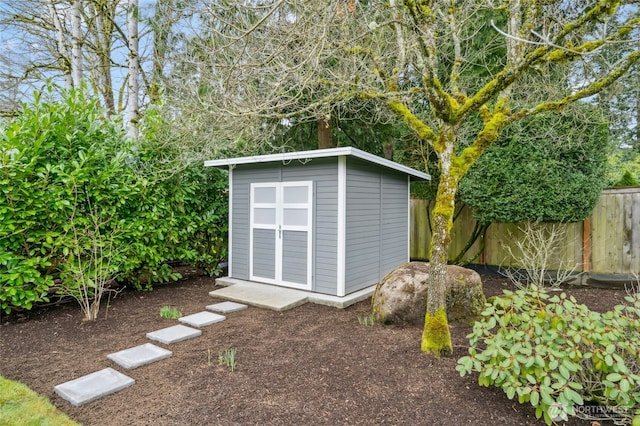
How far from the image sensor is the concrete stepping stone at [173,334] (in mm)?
3466

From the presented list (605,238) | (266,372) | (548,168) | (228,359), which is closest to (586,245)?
(605,238)

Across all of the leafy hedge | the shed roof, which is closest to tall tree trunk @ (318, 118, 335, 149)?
the shed roof

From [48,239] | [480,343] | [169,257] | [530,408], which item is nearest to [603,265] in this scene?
[480,343]

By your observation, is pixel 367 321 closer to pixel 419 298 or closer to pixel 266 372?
pixel 419 298

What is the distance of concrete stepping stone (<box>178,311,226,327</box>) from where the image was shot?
155 inches

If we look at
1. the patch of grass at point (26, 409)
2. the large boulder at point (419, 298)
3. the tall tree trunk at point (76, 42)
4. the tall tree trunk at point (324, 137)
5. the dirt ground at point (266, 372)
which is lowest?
the patch of grass at point (26, 409)

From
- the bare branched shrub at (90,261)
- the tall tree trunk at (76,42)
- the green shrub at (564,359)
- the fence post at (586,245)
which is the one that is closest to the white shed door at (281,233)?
the bare branched shrub at (90,261)

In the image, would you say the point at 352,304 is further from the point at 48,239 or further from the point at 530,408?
the point at 48,239

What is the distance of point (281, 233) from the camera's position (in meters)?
5.45

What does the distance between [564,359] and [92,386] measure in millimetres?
3222

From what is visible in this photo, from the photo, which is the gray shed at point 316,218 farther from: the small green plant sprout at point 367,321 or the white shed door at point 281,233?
the small green plant sprout at point 367,321

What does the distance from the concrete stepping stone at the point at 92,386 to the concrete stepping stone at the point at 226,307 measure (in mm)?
1684

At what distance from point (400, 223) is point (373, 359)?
3774 millimetres

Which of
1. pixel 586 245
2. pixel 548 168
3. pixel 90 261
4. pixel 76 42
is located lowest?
pixel 90 261
